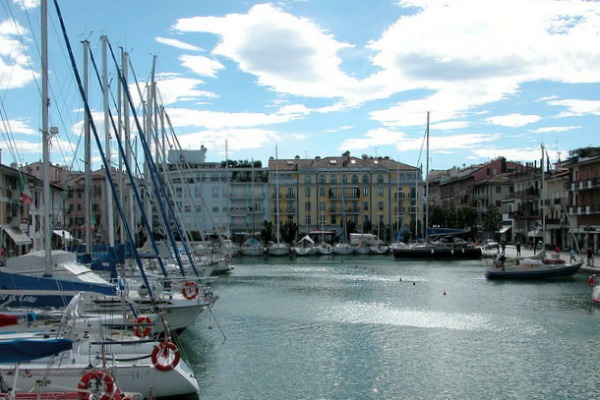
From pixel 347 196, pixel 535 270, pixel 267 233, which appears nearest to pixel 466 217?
pixel 347 196

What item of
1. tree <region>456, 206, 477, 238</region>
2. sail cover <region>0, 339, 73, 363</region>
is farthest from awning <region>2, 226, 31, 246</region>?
tree <region>456, 206, 477, 238</region>

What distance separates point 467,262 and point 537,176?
27.6m

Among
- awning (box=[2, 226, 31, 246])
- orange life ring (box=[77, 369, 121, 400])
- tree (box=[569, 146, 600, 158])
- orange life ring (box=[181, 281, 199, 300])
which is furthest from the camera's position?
tree (box=[569, 146, 600, 158])

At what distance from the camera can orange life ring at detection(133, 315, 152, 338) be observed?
22359 millimetres

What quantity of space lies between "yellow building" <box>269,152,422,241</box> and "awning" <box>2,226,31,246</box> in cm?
6593

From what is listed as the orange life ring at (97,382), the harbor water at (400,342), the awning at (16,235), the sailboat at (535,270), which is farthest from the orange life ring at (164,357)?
the sailboat at (535,270)

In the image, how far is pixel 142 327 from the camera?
896 inches

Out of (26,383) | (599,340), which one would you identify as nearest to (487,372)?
(599,340)

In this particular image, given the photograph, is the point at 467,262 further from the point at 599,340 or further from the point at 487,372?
the point at 487,372

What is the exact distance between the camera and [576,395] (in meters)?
21.7

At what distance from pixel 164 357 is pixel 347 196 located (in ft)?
343

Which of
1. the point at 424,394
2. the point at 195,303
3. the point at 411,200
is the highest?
the point at 411,200

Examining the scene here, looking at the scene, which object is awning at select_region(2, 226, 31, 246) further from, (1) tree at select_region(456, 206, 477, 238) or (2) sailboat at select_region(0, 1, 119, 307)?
(1) tree at select_region(456, 206, 477, 238)

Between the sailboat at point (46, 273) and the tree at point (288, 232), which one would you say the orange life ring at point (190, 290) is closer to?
the sailboat at point (46, 273)
